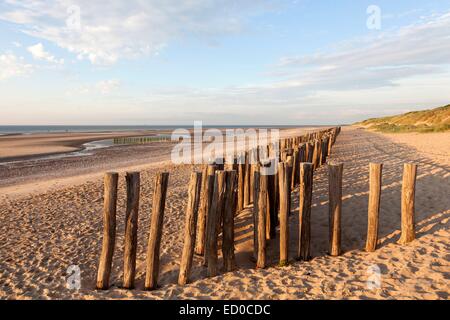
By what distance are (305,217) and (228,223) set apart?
118 centimetres

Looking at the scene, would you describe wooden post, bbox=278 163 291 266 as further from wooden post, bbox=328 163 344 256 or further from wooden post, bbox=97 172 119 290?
wooden post, bbox=97 172 119 290

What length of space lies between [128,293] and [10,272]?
1972 millimetres

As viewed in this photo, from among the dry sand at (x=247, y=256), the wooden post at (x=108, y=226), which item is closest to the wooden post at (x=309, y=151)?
the dry sand at (x=247, y=256)

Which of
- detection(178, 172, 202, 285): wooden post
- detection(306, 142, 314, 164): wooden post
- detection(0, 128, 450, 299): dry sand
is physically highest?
detection(306, 142, 314, 164): wooden post

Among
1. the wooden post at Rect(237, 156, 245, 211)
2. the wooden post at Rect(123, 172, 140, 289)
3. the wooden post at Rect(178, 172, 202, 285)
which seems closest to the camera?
the wooden post at Rect(123, 172, 140, 289)

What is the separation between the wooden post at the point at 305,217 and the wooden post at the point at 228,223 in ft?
3.43

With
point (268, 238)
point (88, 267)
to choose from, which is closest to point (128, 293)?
point (88, 267)

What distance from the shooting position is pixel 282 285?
3893mm

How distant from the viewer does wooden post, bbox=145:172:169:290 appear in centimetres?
407

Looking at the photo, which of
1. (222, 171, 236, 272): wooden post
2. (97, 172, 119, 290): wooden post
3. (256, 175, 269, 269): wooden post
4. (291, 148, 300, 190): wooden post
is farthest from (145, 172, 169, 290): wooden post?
(291, 148, 300, 190): wooden post

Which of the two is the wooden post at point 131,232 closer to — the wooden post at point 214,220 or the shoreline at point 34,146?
the wooden post at point 214,220

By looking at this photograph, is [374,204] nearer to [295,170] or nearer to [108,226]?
[295,170]

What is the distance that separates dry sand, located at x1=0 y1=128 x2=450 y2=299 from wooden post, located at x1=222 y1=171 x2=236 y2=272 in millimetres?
173

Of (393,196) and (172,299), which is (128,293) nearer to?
(172,299)
